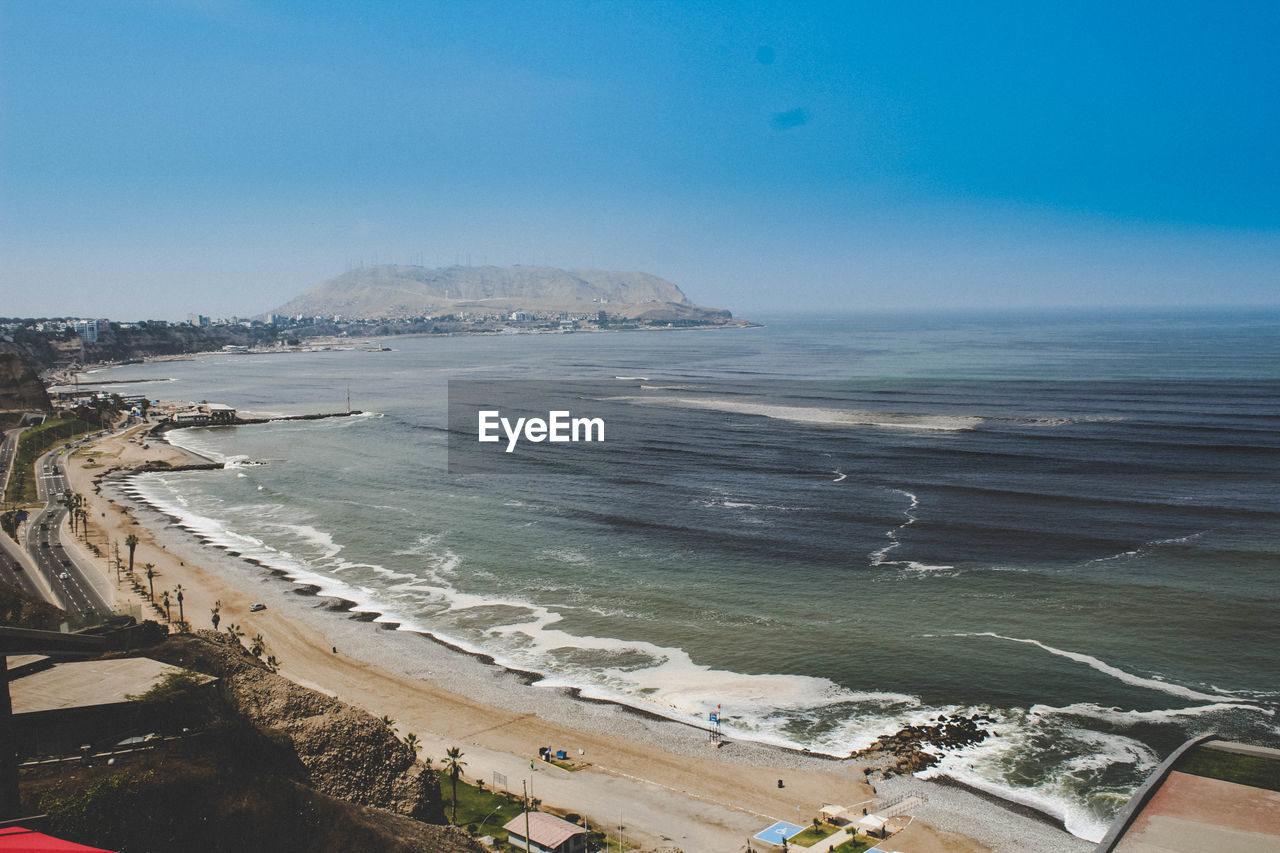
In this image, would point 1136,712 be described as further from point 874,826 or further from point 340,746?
point 340,746

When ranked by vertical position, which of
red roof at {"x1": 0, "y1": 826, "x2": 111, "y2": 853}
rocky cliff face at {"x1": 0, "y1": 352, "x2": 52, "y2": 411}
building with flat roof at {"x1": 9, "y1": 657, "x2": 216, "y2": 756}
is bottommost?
building with flat roof at {"x1": 9, "y1": 657, "x2": 216, "y2": 756}

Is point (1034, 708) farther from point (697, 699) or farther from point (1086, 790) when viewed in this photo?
point (697, 699)

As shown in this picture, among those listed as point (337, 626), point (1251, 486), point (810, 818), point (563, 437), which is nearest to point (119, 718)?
point (810, 818)

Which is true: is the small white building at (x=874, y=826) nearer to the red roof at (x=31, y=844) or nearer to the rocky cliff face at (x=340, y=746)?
the rocky cliff face at (x=340, y=746)

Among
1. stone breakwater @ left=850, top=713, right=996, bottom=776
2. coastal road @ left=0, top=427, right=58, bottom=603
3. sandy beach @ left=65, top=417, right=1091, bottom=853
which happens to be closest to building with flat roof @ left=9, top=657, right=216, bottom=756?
sandy beach @ left=65, top=417, right=1091, bottom=853

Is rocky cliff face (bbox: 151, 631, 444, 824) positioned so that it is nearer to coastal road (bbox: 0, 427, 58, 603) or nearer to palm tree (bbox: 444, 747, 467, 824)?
palm tree (bbox: 444, 747, 467, 824)
